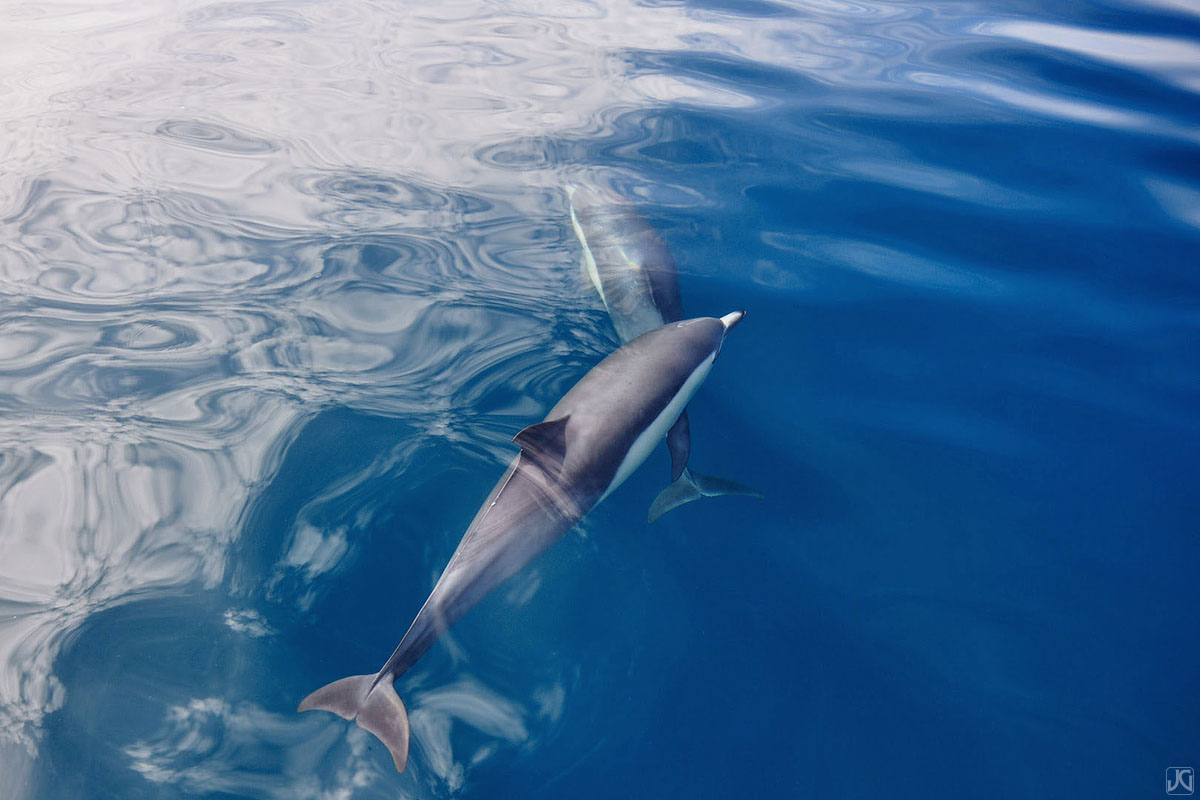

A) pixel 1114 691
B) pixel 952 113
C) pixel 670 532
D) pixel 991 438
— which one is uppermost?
pixel 952 113

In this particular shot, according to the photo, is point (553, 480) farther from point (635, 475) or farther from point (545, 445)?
point (635, 475)

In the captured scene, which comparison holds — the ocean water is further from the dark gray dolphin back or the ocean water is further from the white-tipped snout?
the dark gray dolphin back

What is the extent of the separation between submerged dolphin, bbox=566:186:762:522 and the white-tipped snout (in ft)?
1.49

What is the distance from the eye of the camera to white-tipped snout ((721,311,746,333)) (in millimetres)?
4840

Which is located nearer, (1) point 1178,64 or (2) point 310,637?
(2) point 310,637

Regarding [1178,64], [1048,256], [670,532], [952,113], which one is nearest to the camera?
[670,532]

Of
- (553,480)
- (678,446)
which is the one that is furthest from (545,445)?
(678,446)

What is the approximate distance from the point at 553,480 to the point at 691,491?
3.04 feet

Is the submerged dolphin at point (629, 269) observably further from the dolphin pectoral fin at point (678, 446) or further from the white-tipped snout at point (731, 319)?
the white-tipped snout at point (731, 319)

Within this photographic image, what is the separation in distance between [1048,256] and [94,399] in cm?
734

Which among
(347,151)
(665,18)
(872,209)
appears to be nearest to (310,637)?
(347,151)

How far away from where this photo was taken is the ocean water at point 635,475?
3.19m

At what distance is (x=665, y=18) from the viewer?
33.4ft

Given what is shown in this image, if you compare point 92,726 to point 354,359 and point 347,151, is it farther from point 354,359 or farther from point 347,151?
point 347,151
